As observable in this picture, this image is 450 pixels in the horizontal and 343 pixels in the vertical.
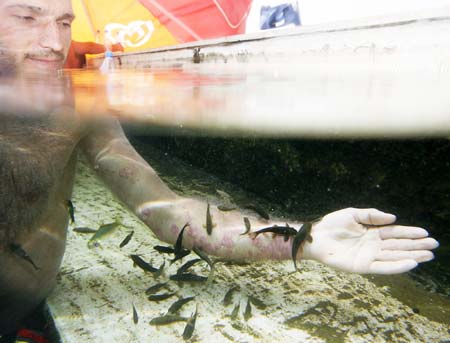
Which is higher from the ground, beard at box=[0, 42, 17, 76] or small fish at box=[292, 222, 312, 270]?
Result: beard at box=[0, 42, 17, 76]

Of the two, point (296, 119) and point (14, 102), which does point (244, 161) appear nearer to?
point (296, 119)

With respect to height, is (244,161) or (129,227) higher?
(244,161)

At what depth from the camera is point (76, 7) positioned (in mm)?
9320

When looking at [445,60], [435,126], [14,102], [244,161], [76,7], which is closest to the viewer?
[445,60]

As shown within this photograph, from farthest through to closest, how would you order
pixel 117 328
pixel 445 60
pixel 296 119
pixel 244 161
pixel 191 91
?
1. pixel 244 161
2. pixel 296 119
3. pixel 191 91
4. pixel 445 60
5. pixel 117 328

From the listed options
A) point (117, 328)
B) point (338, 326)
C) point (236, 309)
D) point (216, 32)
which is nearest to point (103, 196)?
point (117, 328)

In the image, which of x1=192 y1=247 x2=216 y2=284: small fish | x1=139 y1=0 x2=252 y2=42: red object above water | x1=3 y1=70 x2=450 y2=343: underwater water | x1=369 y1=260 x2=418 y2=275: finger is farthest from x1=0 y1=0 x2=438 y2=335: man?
x1=139 y1=0 x2=252 y2=42: red object above water

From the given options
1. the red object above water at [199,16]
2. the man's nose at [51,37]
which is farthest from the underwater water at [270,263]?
the red object above water at [199,16]

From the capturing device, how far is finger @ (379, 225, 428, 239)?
86.9 inches

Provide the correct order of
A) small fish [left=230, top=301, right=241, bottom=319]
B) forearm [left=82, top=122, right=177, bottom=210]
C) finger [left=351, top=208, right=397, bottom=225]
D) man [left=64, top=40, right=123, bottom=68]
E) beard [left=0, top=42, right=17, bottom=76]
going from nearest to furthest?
finger [left=351, top=208, right=397, bottom=225] → small fish [left=230, top=301, right=241, bottom=319] → forearm [left=82, top=122, right=177, bottom=210] → beard [left=0, top=42, right=17, bottom=76] → man [left=64, top=40, right=123, bottom=68]

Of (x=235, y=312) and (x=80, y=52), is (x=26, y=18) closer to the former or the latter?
(x=80, y=52)

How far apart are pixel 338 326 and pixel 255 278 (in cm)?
93

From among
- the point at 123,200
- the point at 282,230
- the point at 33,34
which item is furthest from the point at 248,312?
the point at 33,34

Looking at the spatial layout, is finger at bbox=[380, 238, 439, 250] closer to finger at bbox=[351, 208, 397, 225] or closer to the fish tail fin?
finger at bbox=[351, 208, 397, 225]
